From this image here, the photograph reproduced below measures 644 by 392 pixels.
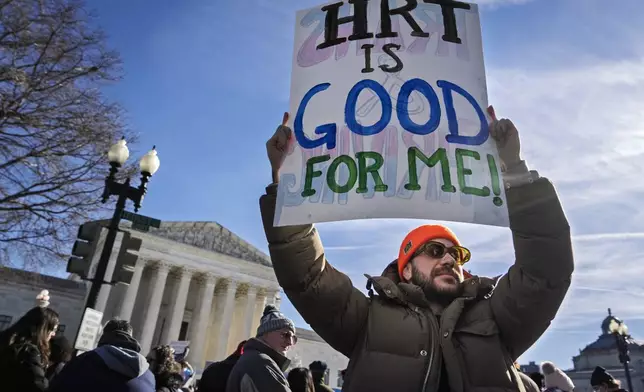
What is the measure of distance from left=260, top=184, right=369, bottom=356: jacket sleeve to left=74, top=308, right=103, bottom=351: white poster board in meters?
6.09

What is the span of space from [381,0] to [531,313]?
64.3 inches

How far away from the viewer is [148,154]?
8.50 metres

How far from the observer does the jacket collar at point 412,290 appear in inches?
74.7

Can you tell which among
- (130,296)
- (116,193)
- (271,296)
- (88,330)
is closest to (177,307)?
(130,296)

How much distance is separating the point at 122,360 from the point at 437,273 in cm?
204

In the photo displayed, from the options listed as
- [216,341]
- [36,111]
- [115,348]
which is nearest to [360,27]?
[115,348]

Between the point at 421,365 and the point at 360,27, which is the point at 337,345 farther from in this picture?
the point at 360,27

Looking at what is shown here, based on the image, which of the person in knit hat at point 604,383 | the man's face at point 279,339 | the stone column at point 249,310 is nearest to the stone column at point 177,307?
the stone column at point 249,310

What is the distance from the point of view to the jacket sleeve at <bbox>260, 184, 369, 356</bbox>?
6.18 ft

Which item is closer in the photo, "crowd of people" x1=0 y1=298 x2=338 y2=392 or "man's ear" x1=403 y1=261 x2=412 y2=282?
"man's ear" x1=403 y1=261 x2=412 y2=282

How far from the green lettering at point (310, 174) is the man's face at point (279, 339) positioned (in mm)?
1902

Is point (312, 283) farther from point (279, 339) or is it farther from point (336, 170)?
point (279, 339)

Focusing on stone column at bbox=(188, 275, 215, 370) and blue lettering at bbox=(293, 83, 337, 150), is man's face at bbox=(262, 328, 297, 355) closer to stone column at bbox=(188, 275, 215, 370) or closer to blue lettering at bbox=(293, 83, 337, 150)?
blue lettering at bbox=(293, 83, 337, 150)

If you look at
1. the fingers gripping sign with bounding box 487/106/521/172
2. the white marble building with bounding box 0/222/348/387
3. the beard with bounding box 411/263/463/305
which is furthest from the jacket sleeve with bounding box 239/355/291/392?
the white marble building with bounding box 0/222/348/387
